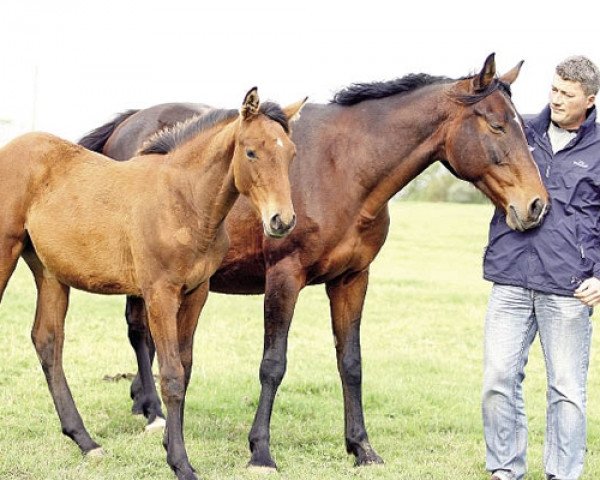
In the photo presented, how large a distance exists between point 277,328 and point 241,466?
91 centimetres

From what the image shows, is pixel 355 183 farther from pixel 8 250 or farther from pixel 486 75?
pixel 8 250

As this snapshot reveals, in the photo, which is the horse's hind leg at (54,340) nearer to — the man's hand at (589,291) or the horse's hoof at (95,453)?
the horse's hoof at (95,453)

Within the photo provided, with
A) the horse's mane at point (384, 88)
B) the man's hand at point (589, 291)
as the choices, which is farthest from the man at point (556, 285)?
the horse's mane at point (384, 88)

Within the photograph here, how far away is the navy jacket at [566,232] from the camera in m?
5.09

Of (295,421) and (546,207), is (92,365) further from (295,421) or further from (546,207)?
(546,207)

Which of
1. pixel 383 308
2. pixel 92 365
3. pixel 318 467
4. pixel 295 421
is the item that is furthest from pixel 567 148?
pixel 383 308

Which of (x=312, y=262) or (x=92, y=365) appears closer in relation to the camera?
(x=312, y=262)

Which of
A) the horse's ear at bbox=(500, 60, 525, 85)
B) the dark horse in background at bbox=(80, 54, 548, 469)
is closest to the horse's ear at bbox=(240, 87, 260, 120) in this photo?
the dark horse in background at bbox=(80, 54, 548, 469)

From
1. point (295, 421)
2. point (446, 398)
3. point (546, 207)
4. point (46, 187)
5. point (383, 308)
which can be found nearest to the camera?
point (546, 207)

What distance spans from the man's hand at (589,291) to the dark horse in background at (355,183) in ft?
1.52

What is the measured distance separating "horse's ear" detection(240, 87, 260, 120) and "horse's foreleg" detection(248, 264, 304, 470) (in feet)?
3.84

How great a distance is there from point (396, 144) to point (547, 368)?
166cm

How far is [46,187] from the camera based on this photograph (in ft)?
19.2

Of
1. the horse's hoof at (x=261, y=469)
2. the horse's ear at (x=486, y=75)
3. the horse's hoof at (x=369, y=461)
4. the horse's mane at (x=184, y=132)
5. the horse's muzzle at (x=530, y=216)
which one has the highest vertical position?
the horse's ear at (x=486, y=75)
